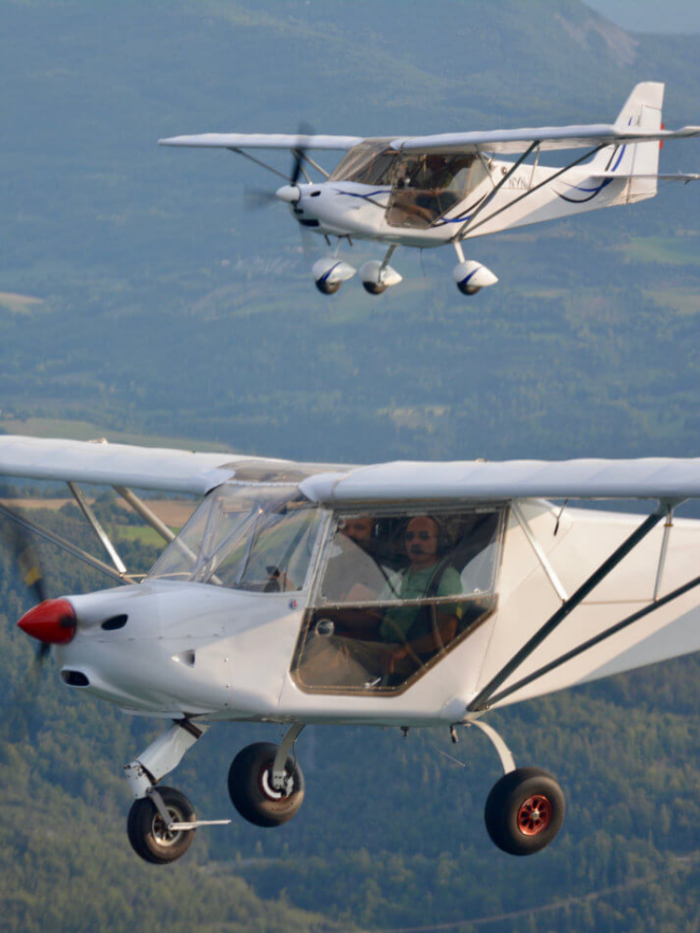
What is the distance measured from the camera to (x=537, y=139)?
111 ft

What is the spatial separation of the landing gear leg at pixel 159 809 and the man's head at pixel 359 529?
2.58m

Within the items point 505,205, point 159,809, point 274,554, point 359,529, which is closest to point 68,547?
point 274,554

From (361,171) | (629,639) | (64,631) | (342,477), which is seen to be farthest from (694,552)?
(361,171)

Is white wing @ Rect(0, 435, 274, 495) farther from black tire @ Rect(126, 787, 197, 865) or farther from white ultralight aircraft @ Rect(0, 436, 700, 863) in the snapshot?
black tire @ Rect(126, 787, 197, 865)

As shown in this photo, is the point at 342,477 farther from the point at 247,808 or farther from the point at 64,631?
the point at 247,808

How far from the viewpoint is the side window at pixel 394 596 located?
1588 cm

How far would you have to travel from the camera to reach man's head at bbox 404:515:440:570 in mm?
16328

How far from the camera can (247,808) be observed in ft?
58.7

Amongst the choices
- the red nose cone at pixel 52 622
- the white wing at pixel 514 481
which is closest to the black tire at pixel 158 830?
the red nose cone at pixel 52 622

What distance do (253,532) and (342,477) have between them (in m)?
1.07

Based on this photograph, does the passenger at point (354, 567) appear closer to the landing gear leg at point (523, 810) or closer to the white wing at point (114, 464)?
the white wing at point (114, 464)

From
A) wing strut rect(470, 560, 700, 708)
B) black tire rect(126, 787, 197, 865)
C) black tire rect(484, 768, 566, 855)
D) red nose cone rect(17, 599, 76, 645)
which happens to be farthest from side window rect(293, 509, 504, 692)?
red nose cone rect(17, 599, 76, 645)

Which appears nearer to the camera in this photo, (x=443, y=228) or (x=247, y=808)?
(x=247, y=808)

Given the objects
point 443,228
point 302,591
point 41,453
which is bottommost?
point 302,591
